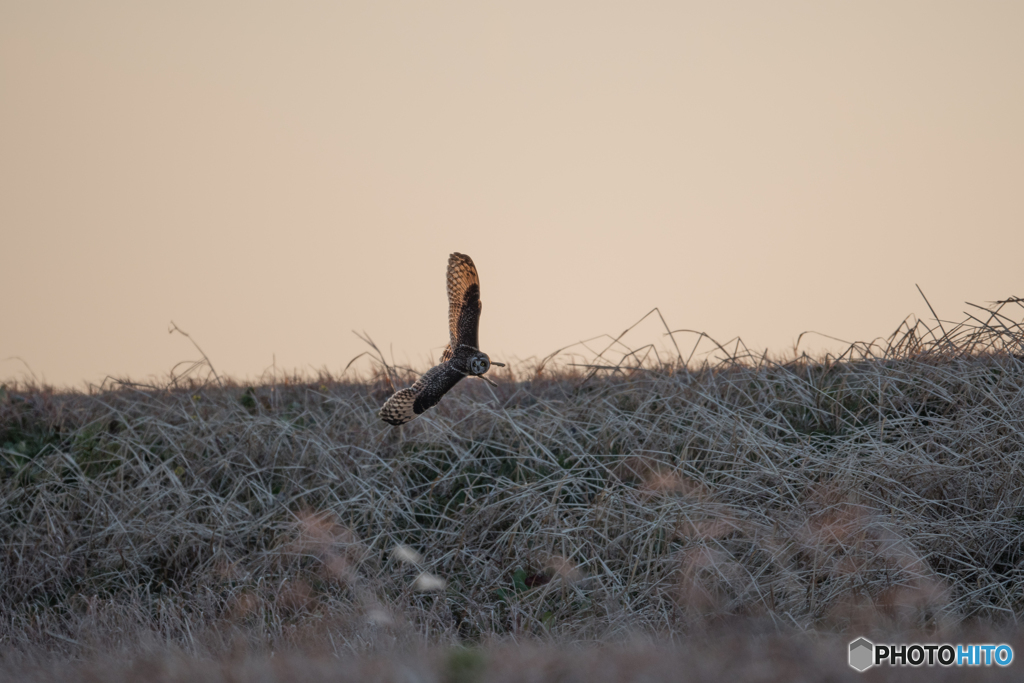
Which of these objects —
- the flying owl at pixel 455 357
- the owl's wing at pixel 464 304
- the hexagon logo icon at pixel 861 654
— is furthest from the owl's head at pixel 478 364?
the hexagon logo icon at pixel 861 654

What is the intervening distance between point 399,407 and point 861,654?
227cm

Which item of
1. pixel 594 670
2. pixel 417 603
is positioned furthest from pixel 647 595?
pixel 594 670

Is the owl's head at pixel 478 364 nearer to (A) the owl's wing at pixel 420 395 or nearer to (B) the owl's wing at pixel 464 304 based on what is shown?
(A) the owl's wing at pixel 420 395

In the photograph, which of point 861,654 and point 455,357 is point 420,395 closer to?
point 455,357

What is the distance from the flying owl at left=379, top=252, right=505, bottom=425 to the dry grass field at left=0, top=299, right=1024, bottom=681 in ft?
5.38

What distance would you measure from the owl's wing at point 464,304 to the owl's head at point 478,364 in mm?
195

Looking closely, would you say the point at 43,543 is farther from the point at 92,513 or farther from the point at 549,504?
the point at 549,504

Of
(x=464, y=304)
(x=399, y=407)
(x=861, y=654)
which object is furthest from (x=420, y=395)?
(x=861, y=654)

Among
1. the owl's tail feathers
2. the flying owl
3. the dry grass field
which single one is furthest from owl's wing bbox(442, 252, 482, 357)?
the dry grass field

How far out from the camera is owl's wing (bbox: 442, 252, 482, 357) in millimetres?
3678

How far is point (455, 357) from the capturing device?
3.55m

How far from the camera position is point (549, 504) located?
674 cm

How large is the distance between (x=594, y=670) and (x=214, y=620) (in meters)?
4.55

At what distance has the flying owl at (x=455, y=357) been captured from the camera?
3.43 meters
